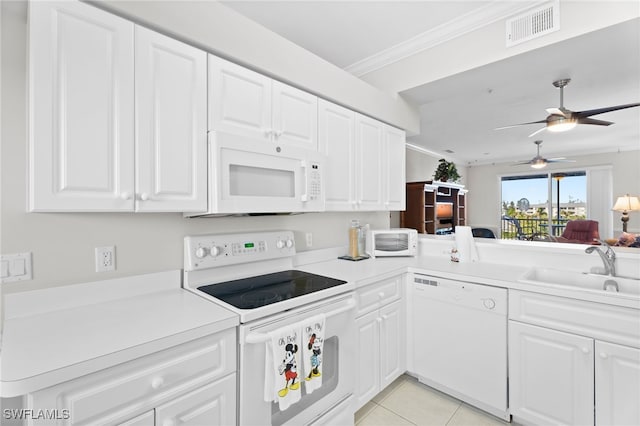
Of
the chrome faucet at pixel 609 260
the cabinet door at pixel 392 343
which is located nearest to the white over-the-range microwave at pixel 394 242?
the cabinet door at pixel 392 343

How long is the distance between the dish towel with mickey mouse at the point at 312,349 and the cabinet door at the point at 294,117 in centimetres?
102

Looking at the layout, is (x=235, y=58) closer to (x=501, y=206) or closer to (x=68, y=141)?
(x=68, y=141)

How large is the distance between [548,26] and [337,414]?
2602 mm

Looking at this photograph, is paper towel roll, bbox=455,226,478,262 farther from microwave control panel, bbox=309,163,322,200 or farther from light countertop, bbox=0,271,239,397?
light countertop, bbox=0,271,239,397

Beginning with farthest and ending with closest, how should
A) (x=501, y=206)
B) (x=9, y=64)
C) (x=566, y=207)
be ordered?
(x=501, y=206), (x=566, y=207), (x=9, y=64)

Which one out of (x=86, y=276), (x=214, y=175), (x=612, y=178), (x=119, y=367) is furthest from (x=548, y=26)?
(x=612, y=178)

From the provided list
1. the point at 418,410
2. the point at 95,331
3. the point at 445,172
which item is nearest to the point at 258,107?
the point at 95,331

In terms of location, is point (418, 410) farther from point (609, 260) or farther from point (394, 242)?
point (609, 260)

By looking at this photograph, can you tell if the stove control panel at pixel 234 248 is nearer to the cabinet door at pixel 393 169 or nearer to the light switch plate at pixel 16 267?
the light switch plate at pixel 16 267

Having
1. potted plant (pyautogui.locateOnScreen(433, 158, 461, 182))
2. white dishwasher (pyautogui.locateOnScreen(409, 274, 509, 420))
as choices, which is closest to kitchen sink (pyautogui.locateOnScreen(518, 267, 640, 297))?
white dishwasher (pyautogui.locateOnScreen(409, 274, 509, 420))

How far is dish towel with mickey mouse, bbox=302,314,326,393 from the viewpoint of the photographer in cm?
139

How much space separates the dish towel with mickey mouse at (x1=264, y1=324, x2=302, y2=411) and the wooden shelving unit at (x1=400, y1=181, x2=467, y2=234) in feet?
14.4

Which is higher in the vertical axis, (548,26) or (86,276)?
(548,26)

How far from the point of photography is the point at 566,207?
23.9 ft
